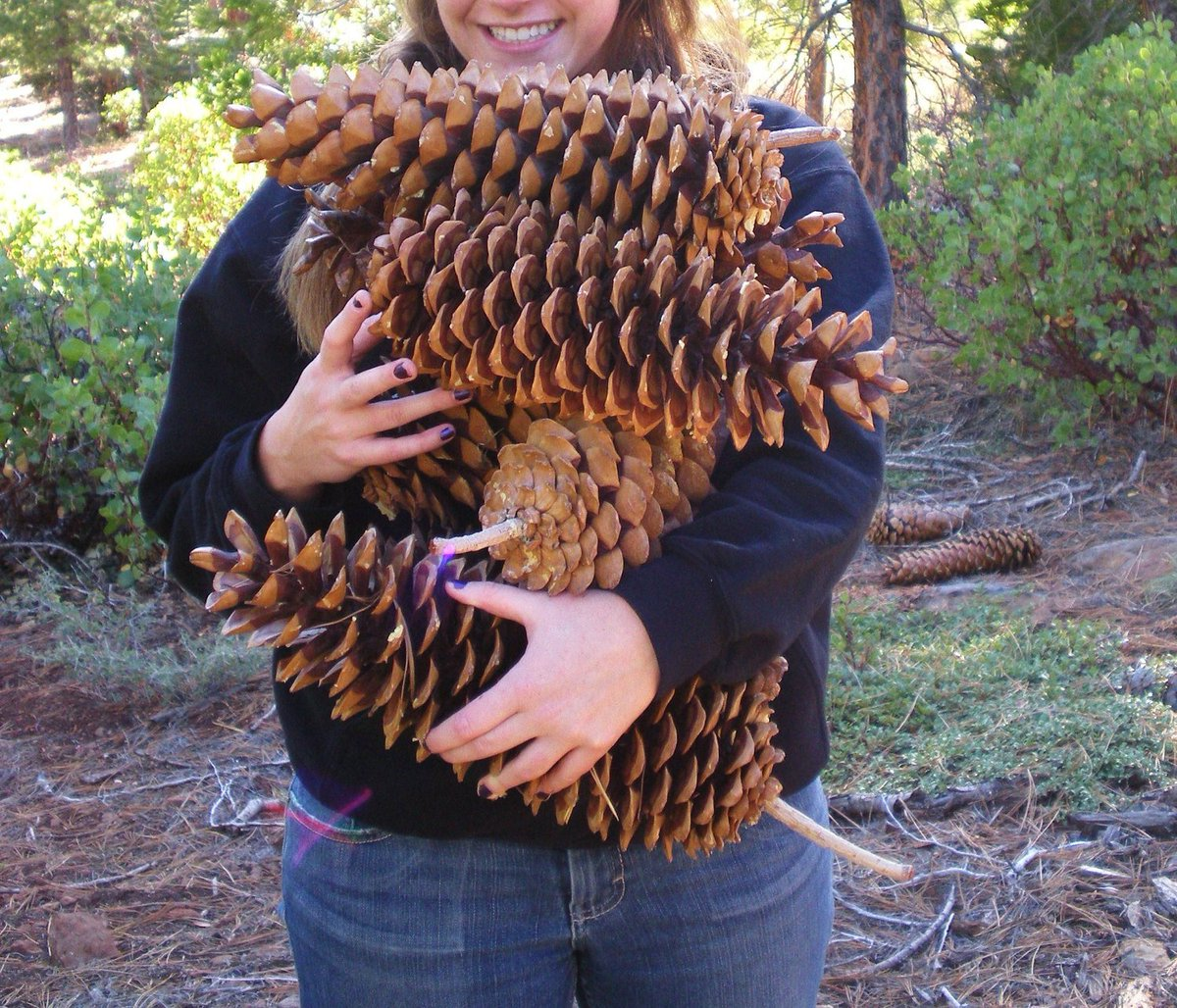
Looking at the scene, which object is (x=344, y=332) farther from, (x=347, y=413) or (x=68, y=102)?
(x=68, y=102)

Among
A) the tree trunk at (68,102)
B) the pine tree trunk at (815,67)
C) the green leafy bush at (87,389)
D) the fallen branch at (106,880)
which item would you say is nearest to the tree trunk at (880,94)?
the pine tree trunk at (815,67)

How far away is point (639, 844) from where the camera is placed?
4.68 ft

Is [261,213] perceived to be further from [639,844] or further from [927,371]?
[927,371]

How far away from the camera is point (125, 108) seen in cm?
1777

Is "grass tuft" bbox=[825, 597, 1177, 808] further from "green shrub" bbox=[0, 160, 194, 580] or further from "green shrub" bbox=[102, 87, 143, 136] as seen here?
"green shrub" bbox=[102, 87, 143, 136]

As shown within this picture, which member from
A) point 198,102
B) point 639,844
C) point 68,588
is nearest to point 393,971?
point 639,844

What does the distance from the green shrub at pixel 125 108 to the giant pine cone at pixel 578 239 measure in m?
18.9

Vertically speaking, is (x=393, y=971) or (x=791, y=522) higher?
(x=791, y=522)

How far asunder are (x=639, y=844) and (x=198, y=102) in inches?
454

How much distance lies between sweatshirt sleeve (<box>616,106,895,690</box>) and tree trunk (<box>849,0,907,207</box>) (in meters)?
6.86

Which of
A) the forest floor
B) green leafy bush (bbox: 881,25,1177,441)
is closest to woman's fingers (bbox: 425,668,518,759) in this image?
the forest floor

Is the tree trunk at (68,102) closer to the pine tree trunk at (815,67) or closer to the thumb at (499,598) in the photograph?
the pine tree trunk at (815,67)

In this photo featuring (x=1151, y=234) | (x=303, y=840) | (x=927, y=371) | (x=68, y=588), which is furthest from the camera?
(x=927, y=371)

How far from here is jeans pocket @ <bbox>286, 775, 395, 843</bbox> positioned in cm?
146
